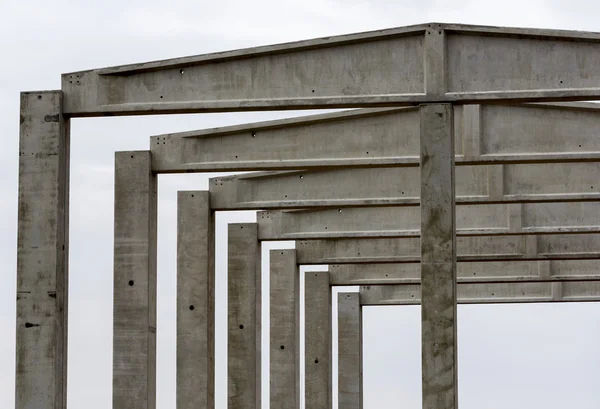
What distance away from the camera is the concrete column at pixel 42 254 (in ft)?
59.9

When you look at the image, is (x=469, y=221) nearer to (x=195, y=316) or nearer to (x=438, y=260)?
(x=195, y=316)

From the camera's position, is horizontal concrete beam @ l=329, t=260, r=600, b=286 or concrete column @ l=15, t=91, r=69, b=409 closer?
concrete column @ l=15, t=91, r=69, b=409

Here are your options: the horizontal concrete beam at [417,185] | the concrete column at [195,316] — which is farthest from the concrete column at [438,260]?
the concrete column at [195,316]

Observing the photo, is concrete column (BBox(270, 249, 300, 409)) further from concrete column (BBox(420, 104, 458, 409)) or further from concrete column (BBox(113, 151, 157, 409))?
concrete column (BBox(420, 104, 458, 409))

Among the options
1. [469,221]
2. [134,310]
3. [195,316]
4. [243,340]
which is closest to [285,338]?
[243,340]

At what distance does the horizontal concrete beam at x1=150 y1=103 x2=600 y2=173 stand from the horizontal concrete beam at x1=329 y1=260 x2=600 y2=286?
1487cm

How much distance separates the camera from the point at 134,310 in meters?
22.5

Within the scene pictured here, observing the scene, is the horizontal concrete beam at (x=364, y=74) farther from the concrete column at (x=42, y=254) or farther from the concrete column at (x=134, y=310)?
the concrete column at (x=134, y=310)

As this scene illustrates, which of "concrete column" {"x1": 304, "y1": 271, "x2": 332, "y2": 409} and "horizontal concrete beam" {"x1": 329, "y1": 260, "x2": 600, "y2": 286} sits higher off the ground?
"horizontal concrete beam" {"x1": 329, "y1": 260, "x2": 600, "y2": 286}

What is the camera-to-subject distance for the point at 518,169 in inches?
1030

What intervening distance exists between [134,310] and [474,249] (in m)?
13.4

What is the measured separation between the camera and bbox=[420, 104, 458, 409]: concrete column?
715 inches

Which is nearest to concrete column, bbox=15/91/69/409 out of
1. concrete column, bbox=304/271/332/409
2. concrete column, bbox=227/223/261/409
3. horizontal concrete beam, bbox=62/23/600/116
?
horizontal concrete beam, bbox=62/23/600/116

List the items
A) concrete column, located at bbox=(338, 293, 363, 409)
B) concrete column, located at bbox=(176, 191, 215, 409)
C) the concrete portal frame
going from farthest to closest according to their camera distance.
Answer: concrete column, located at bbox=(338, 293, 363, 409)
concrete column, located at bbox=(176, 191, 215, 409)
the concrete portal frame
